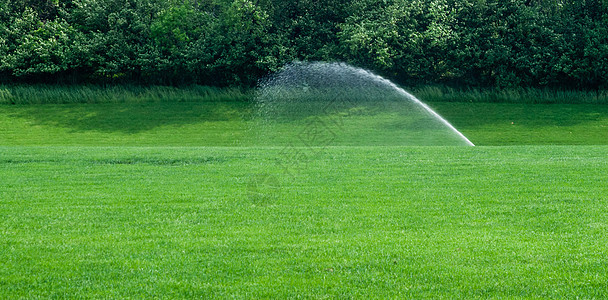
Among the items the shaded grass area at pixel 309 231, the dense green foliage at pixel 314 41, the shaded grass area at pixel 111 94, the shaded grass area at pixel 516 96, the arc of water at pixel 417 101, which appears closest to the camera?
the shaded grass area at pixel 309 231

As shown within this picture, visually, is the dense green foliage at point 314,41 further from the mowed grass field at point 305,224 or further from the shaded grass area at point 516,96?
the mowed grass field at point 305,224

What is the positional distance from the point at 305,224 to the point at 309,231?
0.30m

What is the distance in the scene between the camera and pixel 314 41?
93.4 feet

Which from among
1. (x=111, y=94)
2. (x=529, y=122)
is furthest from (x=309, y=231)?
(x=111, y=94)

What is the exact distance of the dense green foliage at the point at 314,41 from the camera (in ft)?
88.1

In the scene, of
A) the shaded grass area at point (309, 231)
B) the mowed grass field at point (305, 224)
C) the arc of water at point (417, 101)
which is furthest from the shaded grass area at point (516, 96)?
the shaded grass area at point (309, 231)

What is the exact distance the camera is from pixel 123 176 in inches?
408

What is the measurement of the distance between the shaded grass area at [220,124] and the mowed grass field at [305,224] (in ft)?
24.0

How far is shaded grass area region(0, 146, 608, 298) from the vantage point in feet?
15.6

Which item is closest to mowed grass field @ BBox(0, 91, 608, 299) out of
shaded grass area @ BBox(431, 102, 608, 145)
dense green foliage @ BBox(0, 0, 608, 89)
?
shaded grass area @ BBox(431, 102, 608, 145)

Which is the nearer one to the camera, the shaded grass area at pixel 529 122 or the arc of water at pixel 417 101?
the shaded grass area at pixel 529 122

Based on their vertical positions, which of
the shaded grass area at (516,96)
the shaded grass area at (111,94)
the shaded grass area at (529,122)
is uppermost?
the shaded grass area at (111,94)

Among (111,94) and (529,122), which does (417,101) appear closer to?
(529,122)

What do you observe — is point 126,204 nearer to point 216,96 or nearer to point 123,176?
point 123,176
